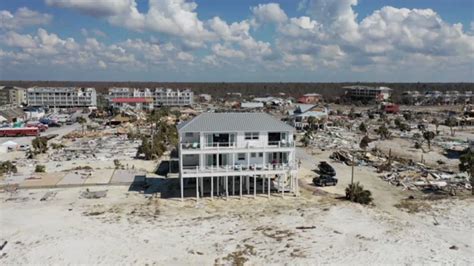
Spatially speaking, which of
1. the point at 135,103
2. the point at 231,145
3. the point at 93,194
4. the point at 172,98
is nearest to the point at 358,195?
the point at 231,145

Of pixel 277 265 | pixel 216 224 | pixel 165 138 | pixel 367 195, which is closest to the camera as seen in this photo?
pixel 277 265

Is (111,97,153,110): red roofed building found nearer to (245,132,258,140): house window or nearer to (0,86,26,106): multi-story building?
(0,86,26,106): multi-story building

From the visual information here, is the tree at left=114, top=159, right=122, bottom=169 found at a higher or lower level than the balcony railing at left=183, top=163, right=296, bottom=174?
lower

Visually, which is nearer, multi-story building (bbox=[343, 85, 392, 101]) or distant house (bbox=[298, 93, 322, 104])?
distant house (bbox=[298, 93, 322, 104])

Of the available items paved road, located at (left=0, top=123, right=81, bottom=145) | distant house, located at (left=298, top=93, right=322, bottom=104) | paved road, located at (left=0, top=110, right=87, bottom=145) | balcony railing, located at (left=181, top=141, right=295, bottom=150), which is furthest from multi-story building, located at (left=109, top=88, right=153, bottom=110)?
balcony railing, located at (left=181, top=141, right=295, bottom=150)

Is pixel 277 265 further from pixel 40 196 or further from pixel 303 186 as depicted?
pixel 40 196

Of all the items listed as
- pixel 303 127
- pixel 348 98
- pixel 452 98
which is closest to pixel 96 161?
pixel 303 127
